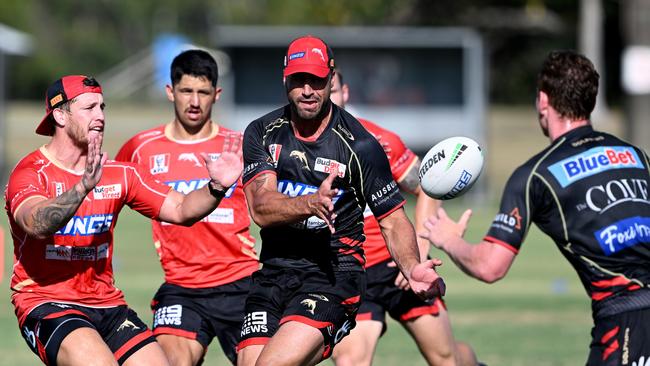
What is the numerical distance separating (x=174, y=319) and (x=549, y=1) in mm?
49895

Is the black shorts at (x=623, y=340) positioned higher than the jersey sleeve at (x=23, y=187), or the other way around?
the jersey sleeve at (x=23, y=187)

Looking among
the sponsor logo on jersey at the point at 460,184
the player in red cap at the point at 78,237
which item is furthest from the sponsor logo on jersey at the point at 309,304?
the sponsor logo on jersey at the point at 460,184

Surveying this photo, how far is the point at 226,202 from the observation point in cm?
842

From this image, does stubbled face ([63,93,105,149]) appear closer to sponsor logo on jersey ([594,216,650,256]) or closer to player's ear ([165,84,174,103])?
player's ear ([165,84,174,103])

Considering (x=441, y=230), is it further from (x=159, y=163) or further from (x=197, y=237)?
(x=159, y=163)

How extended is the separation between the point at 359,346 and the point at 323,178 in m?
2.05

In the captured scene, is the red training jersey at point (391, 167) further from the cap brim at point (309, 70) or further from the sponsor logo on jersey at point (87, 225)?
the sponsor logo on jersey at point (87, 225)

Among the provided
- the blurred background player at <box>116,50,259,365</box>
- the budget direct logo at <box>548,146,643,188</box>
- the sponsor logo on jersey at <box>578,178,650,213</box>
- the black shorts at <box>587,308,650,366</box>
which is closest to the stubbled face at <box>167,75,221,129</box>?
the blurred background player at <box>116,50,259,365</box>

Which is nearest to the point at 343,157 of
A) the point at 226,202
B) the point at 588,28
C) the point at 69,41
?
the point at 226,202

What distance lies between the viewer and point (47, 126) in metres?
7.54

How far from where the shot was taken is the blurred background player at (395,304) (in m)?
8.56

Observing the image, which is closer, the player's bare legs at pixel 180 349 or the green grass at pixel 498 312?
the player's bare legs at pixel 180 349

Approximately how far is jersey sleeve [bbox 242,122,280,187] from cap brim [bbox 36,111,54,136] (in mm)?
1259

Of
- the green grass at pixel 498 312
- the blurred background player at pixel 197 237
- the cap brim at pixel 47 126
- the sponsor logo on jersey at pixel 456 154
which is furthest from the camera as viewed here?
the green grass at pixel 498 312
